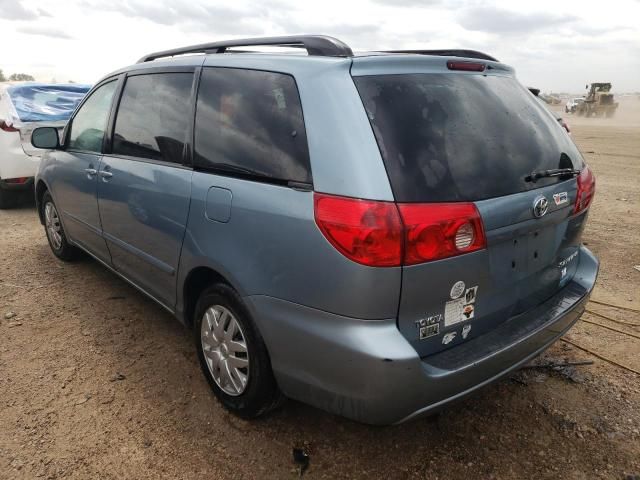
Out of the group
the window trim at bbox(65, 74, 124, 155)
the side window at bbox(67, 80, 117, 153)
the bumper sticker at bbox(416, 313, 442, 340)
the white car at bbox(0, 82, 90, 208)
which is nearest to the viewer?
the bumper sticker at bbox(416, 313, 442, 340)

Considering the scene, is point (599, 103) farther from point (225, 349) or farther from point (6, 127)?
point (225, 349)

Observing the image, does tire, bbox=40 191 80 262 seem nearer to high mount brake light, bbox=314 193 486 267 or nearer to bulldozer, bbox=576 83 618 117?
high mount brake light, bbox=314 193 486 267

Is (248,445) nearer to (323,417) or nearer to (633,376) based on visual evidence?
(323,417)

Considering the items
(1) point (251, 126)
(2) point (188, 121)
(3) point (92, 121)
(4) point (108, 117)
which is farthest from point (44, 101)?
(1) point (251, 126)

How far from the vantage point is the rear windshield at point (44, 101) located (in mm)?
6906

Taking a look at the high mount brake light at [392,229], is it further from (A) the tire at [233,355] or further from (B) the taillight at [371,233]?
(A) the tire at [233,355]

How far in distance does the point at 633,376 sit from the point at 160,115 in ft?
10.2

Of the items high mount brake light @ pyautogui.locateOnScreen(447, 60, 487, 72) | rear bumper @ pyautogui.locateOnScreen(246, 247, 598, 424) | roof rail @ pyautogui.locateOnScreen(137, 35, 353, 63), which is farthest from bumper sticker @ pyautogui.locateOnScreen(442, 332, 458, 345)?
roof rail @ pyautogui.locateOnScreen(137, 35, 353, 63)

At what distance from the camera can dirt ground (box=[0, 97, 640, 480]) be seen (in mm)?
2232

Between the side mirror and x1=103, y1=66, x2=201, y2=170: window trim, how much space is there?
1.01 m

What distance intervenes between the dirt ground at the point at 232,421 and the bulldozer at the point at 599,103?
3610cm

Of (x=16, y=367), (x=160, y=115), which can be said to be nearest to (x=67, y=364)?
(x=16, y=367)

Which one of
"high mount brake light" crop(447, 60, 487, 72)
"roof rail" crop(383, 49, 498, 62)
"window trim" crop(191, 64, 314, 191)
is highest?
"roof rail" crop(383, 49, 498, 62)

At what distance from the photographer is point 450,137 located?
1946mm
